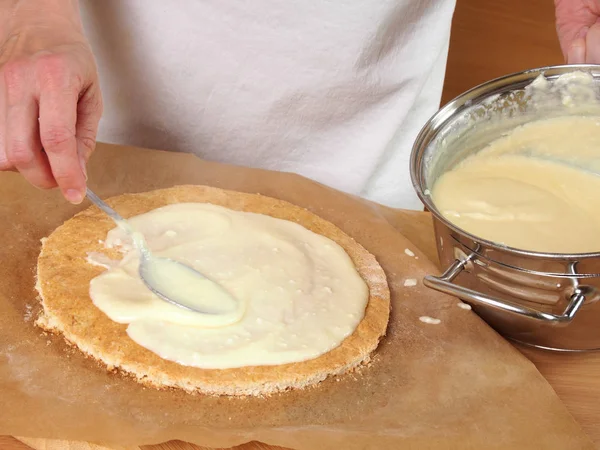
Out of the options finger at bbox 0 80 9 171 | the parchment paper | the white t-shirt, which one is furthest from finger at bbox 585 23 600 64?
finger at bbox 0 80 9 171

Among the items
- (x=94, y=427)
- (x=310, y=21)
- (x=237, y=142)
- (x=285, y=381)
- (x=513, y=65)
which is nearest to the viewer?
(x=94, y=427)

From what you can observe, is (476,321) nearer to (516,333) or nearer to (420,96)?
(516,333)

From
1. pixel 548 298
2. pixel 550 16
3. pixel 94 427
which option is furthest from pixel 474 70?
pixel 94 427

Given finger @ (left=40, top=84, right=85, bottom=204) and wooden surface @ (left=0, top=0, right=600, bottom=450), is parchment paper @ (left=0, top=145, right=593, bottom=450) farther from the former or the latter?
wooden surface @ (left=0, top=0, right=600, bottom=450)

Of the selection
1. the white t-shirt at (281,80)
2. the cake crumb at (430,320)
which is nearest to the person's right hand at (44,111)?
the white t-shirt at (281,80)

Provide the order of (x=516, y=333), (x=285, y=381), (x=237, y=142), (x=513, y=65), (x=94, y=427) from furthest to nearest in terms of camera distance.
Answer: (x=513, y=65) → (x=237, y=142) → (x=516, y=333) → (x=285, y=381) → (x=94, y=427)

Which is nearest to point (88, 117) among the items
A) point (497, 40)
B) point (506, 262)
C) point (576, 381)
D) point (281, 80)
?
point (281, 80)

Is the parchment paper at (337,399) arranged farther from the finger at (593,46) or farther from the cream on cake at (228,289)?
the finger at (593,46)
